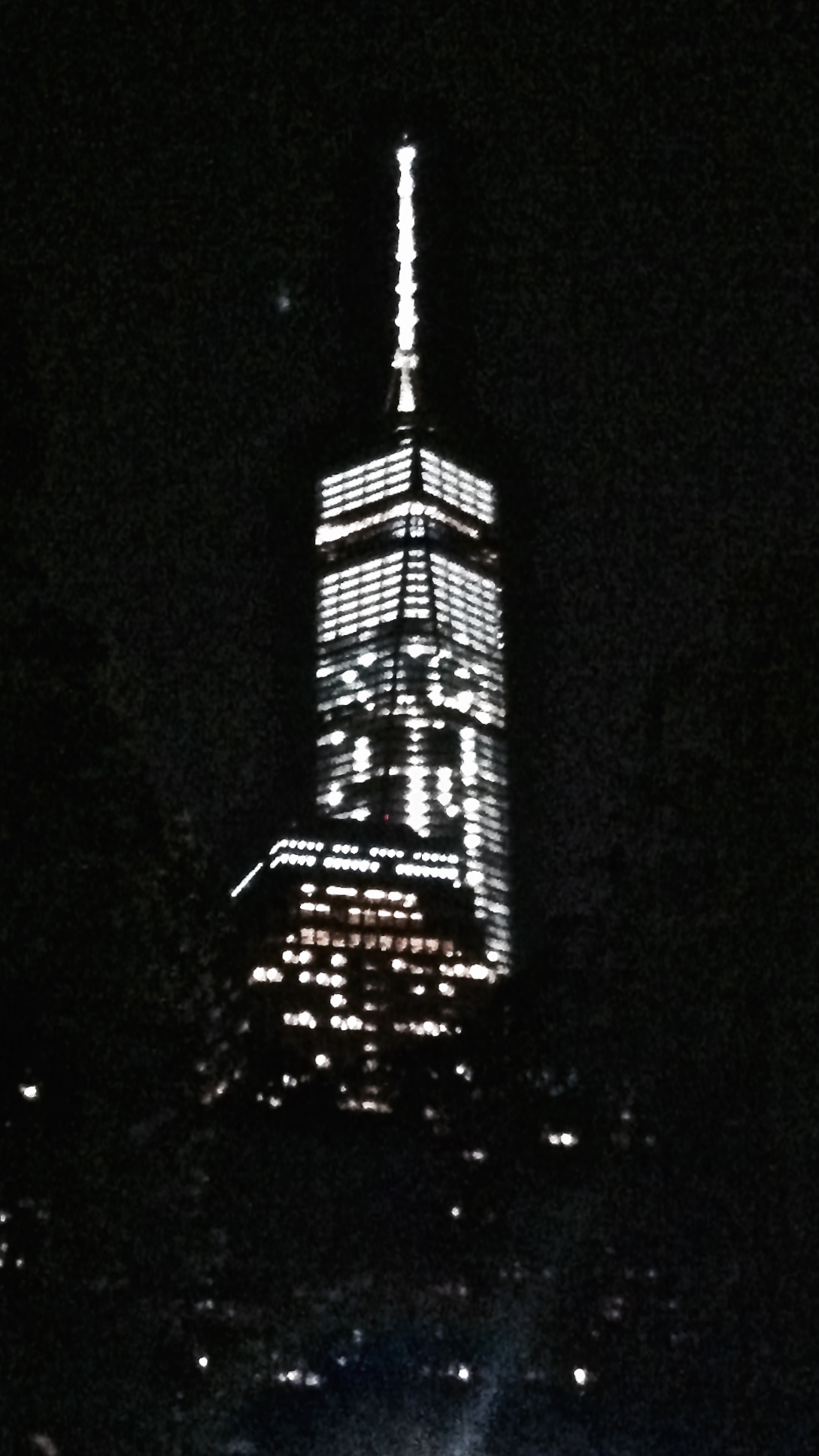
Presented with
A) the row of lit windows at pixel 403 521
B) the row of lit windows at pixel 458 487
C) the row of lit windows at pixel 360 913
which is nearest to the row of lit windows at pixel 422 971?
the row of lit windows at pixel 360 913

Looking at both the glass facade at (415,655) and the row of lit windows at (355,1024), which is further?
the glass facade at (415,655)

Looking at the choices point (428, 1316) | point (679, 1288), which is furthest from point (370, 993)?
point (679, 1288)

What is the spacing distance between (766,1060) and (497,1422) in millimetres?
7755

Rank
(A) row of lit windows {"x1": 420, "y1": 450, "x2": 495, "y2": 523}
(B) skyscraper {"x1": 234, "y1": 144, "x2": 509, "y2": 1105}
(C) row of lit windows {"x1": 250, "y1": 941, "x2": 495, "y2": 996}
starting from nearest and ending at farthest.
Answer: (C) row of lit windows {"x1": 250, "y1": 941, "x2": 495, "y2": 996} < (B) skyscraper {"x1": 234, "y1": 144, "x2": 509, "y2": 1105} < (A) row of lit windows {"x1": 420, "y1": 450, "x2": 495, "y2": 523}

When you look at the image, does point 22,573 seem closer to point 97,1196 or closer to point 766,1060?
point 97,1196

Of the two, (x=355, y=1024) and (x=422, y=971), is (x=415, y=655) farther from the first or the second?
(x=355, y=1024)

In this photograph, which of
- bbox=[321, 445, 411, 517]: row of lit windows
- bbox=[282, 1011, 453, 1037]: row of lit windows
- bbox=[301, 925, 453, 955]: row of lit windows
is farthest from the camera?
→ bbox=[321, 445, 411, 517]: row of lit windows

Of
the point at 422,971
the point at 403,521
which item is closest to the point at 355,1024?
the point at 422,971

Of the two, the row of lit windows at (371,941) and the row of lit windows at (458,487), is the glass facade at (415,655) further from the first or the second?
the row of lit windows at (371,941)

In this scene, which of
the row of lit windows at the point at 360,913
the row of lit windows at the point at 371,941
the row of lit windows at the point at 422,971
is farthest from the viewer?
the row of lit windows at the point at 360,913

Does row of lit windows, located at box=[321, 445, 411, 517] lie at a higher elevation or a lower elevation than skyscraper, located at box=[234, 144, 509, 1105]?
higher

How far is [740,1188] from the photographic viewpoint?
1559cm

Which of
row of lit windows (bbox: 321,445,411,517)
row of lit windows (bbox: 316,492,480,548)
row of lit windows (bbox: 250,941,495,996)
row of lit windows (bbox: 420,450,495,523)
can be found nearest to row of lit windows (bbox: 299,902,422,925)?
row of lit windows (bbox: 250,941,495,996)

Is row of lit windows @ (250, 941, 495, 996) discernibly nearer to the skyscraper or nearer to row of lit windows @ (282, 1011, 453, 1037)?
row of lit windows @ (282, 1011, 453, 1037)
